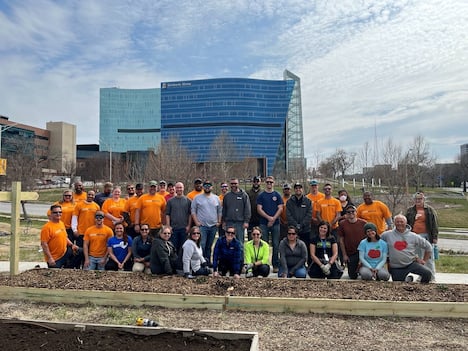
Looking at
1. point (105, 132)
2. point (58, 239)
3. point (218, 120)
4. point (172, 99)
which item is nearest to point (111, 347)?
point (58, 239)

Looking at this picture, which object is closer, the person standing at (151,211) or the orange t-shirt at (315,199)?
the person standing at (151,211)

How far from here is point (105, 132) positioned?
5069 inches

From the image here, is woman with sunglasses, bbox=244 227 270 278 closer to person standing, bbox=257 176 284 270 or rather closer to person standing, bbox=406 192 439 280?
person standing, bbox=257 176 284 270

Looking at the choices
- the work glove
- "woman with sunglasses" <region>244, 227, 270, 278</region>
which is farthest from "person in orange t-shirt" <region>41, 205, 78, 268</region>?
the work glove

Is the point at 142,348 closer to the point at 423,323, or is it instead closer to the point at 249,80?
the point at 423,323

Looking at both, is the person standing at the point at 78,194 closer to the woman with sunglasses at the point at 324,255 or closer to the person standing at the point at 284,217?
the person standing at the point at 284,217

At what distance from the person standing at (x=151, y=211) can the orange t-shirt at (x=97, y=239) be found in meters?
0.69

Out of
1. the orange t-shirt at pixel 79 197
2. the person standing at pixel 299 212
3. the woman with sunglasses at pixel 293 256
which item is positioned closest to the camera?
the woman with sunglasses at pixel 293 256

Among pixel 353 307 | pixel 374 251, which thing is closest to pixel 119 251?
pixel 353 307

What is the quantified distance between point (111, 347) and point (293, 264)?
14.3 feet

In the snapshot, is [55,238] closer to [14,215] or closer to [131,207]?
[14,215]

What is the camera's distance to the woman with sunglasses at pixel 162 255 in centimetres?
718

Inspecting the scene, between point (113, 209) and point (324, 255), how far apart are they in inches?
186

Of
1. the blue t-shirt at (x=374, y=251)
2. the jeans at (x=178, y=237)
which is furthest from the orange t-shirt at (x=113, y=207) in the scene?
the blue t-shirt at (x=374, y=251)
